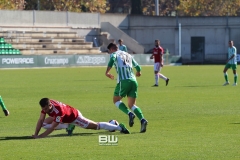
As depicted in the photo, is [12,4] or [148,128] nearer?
[148,128]

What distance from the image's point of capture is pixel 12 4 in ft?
260

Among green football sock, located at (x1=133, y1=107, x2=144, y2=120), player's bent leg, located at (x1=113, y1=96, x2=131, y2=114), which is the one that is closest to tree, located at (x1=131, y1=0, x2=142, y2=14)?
player's bent leg, located at (x1=113, y1=96, x2=131, y2=114)

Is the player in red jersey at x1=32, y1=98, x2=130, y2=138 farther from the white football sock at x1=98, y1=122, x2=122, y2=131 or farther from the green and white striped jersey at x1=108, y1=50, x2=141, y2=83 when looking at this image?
the green and white striped jersey at x1=108, y1=50, x2=141, y2=83

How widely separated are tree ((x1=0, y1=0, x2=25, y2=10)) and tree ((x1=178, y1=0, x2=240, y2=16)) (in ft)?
86.0

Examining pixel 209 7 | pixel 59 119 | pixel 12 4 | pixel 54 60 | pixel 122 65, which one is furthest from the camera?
pixel 209 7

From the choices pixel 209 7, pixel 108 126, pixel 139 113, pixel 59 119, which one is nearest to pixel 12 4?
pixel 209 7

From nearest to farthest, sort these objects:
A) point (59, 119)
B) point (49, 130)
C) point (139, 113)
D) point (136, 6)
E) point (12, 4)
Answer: point (59, 119) < point (49, 130) < point (139, 113) < point (12, 4) < point (136, 6)

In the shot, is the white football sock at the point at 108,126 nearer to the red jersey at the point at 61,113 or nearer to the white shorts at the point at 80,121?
the white shorts at the point at 80,121

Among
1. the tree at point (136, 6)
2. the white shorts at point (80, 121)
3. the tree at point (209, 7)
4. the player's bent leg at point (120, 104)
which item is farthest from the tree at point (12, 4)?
the white shorts at point (80, 121)

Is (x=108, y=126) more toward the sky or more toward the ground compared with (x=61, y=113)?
more toward the ground

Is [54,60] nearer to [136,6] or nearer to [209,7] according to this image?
[136,6]

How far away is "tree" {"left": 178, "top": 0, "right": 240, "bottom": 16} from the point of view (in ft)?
310

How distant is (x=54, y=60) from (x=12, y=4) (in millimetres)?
27961

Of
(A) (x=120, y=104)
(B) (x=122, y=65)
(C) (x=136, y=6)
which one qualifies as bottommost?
(A) (x=120, y=104)
